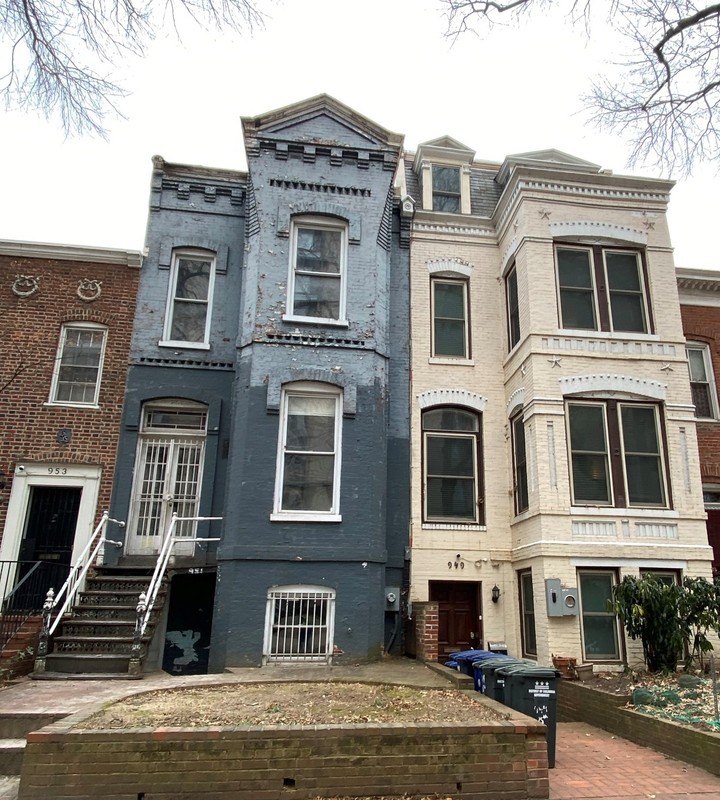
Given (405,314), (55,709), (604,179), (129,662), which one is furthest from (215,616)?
(604,179)

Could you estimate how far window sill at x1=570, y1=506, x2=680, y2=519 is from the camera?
1081 centimetres

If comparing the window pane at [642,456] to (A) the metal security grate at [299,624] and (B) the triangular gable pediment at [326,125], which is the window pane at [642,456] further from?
(B) the triangular gable pediment at [326,125]

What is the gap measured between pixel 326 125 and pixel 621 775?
1147 cm

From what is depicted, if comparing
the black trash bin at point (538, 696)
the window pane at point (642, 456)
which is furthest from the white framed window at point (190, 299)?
the black trash bin at point (538, 696)

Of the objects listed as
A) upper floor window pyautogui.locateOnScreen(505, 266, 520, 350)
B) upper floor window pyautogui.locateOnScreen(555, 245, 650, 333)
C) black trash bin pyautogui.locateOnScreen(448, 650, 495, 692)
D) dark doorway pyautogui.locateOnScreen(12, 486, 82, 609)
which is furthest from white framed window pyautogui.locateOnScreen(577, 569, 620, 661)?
dark doorway pyautogui.locateOnScreen(12, 486, 82, 609)

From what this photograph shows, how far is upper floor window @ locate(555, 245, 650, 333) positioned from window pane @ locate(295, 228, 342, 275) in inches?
166

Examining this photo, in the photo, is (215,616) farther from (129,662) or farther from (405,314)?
(405,314)

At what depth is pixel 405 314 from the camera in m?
13.1

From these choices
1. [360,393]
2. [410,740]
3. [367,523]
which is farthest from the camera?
[360,393]

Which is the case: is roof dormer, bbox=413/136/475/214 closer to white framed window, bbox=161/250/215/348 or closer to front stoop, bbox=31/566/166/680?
white framed window, bbox=161/250/215/348

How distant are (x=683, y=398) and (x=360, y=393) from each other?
18.9 feet

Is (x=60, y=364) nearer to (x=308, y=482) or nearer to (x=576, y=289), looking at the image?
(x=308, y=482)

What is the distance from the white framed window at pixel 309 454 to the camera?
1080 centimetres

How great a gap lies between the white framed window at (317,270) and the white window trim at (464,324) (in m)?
2.20
